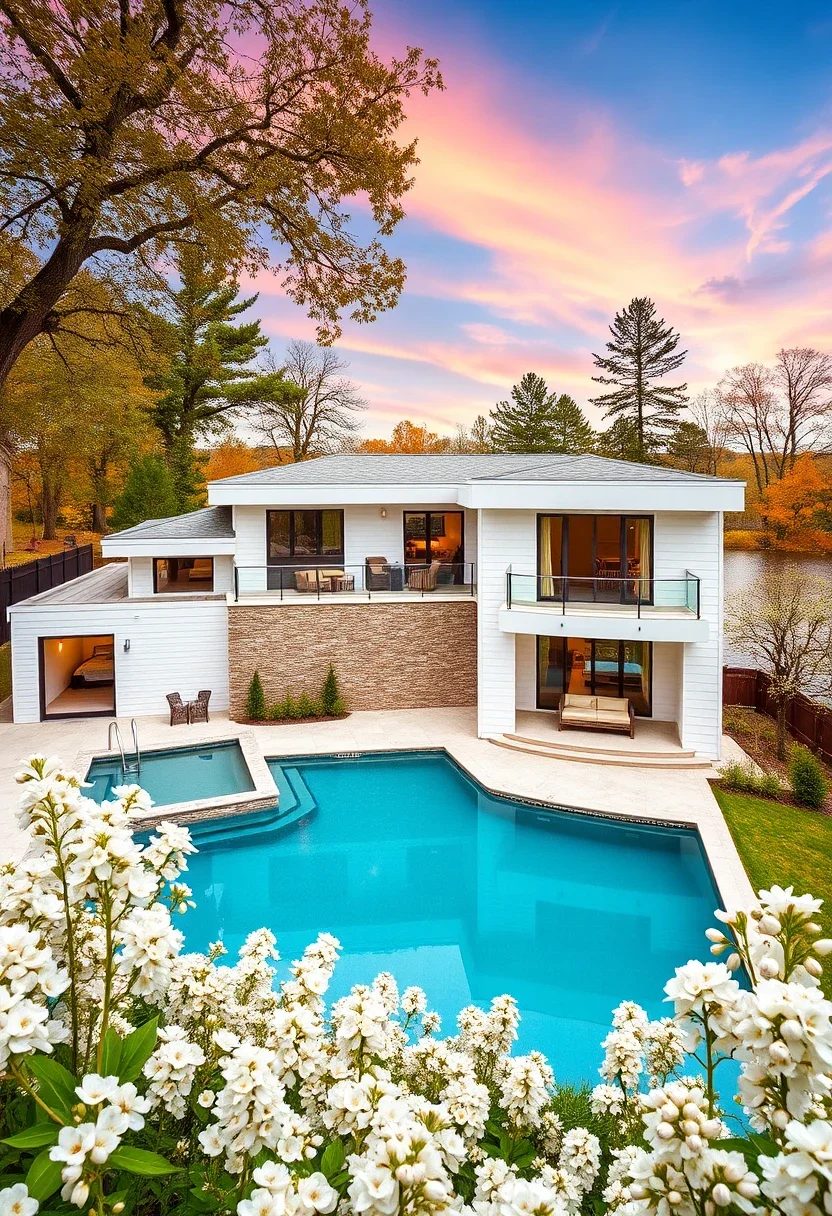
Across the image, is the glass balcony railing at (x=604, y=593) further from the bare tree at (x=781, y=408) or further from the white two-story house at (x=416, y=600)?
the bare tree at (x=781, y=408)

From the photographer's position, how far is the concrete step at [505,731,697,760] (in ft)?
45.9

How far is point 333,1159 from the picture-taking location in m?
2.03

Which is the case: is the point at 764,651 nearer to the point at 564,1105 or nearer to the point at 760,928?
the point at 564,1105

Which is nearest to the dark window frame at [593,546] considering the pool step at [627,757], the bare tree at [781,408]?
the pool step at [627,757]

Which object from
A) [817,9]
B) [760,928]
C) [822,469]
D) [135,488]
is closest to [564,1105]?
[760,928]

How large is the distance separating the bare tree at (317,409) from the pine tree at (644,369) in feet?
48.9

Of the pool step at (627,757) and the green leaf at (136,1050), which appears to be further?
the pool step at (627,757)

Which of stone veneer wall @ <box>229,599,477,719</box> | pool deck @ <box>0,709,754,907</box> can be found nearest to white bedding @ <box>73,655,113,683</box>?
pool deck @ <box>0,709,754,907</box>

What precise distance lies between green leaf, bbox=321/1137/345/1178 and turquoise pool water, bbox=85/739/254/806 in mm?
10587

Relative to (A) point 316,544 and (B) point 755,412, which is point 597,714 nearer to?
(A) point 316,544

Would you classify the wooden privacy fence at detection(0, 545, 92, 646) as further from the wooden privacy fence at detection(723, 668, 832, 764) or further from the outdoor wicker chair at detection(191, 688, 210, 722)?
the wooden privacy fence at detection(723, 668, 832, 764)

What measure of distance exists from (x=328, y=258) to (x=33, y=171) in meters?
4.90

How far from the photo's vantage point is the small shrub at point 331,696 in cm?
1697

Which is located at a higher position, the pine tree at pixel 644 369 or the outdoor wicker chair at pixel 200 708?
the pine tree at pixel 644 369
